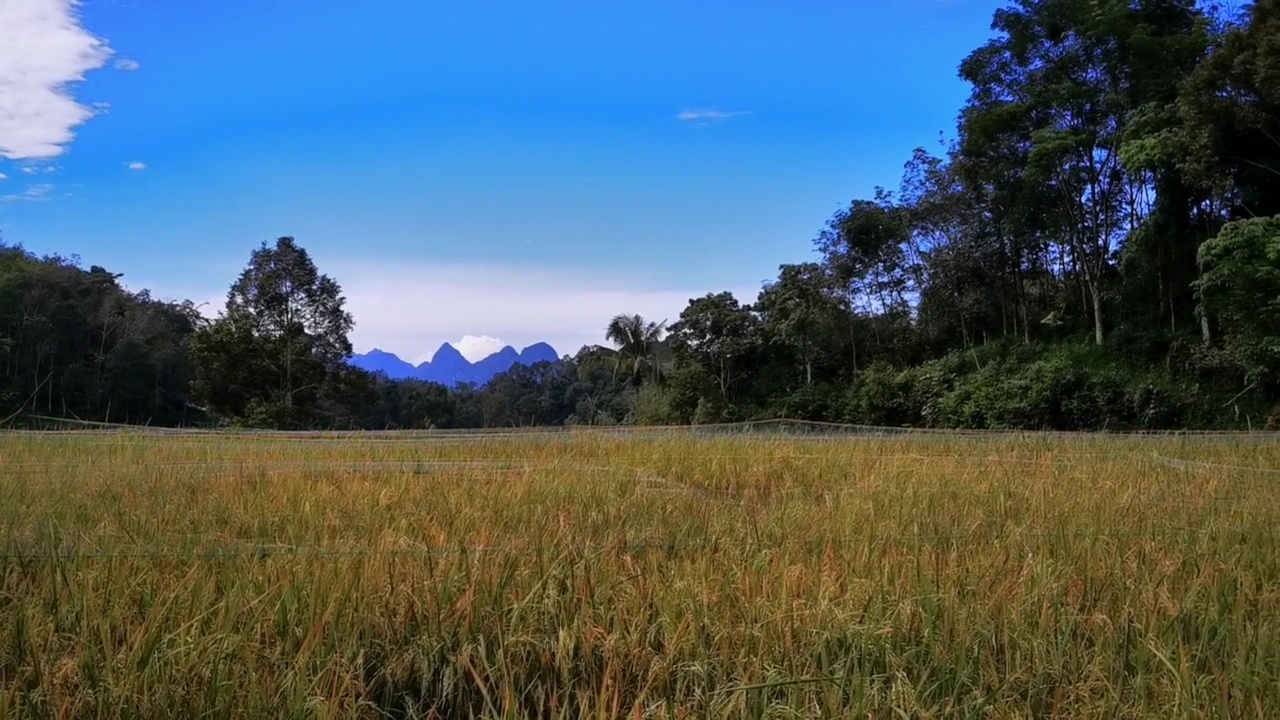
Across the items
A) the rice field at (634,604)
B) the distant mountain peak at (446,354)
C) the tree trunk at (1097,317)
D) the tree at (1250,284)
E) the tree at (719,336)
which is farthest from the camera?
the distant mountain peak at (446,354)

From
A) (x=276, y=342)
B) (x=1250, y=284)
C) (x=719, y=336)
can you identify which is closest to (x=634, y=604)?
(x=1250, y=284)

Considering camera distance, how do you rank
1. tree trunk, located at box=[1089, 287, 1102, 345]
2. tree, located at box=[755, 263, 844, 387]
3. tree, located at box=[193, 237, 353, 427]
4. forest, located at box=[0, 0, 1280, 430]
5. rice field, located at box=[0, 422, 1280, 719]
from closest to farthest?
rice field, located at box=[0, 422, 1280, 719] → forest, located at box=[0, 0, 1280, 430] → tree trunk, located at box=[1089, 287, 1102, 345] → tree, located at box=[193, 237, 353, 427] → tree, located at box=[755, 263, 844, 387]

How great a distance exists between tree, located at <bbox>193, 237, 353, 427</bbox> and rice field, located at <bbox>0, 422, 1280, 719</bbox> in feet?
59.1

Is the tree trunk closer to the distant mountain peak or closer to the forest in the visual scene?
the forest

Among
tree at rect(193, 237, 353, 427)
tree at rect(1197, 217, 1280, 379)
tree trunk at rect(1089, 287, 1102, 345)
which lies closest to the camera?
tree at rect(1197, 217, 1280, 379)

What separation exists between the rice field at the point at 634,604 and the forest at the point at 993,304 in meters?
6.32

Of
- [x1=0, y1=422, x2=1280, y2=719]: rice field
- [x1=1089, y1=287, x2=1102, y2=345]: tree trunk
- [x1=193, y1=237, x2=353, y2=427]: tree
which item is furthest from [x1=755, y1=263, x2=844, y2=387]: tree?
[x1=0, y1=422, x2=1280, y2=719]: rice field

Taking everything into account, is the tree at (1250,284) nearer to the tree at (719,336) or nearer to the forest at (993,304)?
the forest at (993,304)

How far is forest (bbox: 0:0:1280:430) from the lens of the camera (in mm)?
13219

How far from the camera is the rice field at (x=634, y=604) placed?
1.71 m

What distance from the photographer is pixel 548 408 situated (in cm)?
3506

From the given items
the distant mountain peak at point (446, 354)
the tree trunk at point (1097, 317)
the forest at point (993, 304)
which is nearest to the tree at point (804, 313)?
the forest at point (993, 304)

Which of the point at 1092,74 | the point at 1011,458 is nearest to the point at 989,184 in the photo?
the point at 1092,74

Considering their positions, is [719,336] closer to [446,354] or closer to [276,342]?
[276,342]
